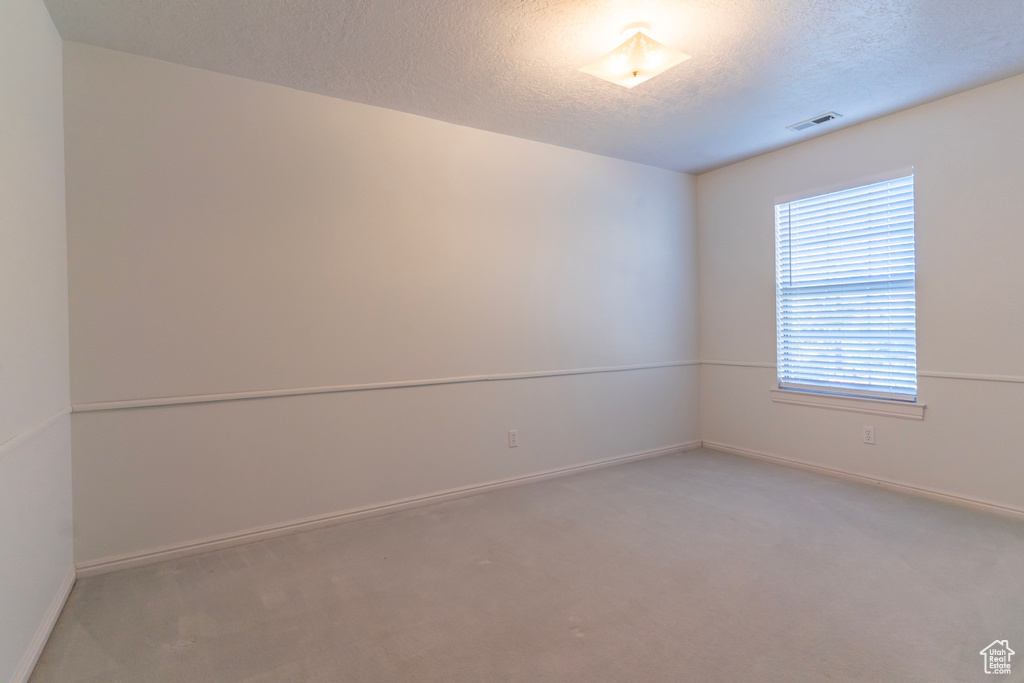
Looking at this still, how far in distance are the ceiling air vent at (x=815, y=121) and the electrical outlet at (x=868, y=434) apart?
214 centimetres

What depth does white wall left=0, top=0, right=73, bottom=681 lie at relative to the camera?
1.74m

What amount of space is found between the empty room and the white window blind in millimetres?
26

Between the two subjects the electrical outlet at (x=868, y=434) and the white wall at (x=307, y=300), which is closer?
the white wall at (x=307, y=300)

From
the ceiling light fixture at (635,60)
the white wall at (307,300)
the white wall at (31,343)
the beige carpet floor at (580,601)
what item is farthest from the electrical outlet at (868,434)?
the white wall at (31,343)

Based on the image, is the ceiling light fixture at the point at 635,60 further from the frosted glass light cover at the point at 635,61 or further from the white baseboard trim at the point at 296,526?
the white baseboard trim at the point at 296,526

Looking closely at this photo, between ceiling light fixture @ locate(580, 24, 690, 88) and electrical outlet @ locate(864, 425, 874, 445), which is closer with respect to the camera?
ceiling light fixture @ locate(580, 24, 690, 88)

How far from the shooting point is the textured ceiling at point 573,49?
90.9 inches

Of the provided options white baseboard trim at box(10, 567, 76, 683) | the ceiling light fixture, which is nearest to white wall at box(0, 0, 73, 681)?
white baseboard trim at box(10, 567, 76, 683)

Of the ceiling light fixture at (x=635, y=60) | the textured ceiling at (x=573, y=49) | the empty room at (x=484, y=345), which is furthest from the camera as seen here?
the ceiling light fixture at (x=635, y=60)

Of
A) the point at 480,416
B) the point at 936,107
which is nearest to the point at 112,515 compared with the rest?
the point at 480,416

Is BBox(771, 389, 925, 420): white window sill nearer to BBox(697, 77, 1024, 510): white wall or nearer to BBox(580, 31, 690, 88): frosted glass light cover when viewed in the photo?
BBox(697, 77, 1024, 510): white wall

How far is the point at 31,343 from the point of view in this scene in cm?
200

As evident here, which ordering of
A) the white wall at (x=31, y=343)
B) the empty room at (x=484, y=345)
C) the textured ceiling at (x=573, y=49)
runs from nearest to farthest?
1. the white wall at (x=31, y=343)
2. the empty room at (x=484, y=345)
3. the textured ceiling at (x=573, y=49)

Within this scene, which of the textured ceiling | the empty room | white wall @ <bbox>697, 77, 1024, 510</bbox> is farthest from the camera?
white wall @ <bbox>697, 77, 1024, 510</bbox>
